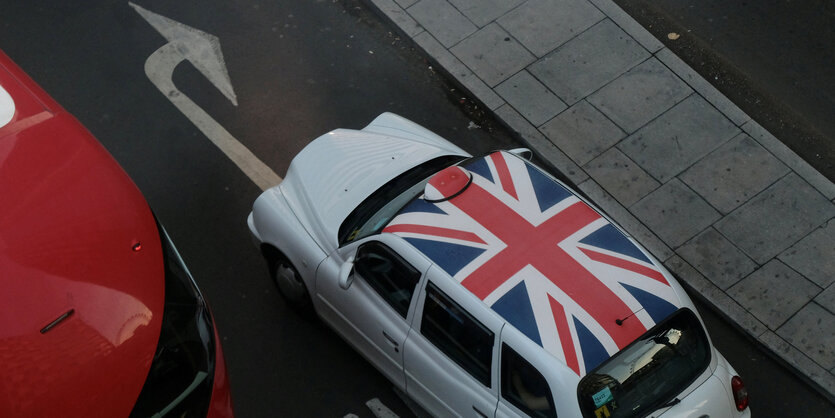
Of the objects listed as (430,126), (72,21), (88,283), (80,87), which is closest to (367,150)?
(430,126)

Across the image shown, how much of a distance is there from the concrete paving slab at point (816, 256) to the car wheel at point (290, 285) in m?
4.19

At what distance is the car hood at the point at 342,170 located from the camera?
24.5 ft

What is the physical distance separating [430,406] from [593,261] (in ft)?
5.42

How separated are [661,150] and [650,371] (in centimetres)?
A: 351

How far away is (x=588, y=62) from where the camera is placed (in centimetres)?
998

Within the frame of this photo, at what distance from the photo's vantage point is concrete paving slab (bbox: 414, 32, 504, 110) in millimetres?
9758

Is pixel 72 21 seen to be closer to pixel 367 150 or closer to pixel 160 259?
pixel 367 150

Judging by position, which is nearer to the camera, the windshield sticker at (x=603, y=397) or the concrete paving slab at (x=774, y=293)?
the windshield sticker at (x=603, y=397)

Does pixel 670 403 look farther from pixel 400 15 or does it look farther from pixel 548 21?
pixel 400 15

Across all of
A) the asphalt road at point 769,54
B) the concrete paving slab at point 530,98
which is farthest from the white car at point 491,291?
the asphalt road at point 769,54

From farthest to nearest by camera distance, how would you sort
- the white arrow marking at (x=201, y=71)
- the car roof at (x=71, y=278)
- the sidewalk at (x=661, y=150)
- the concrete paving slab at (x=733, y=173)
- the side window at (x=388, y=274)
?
the white arrow marking at (x=201, y=71)
the concrete paving slab at (x=733, y=173)
the sidewalk at (x=661, y=150)
the side window at (x=388, y=274)
the car roof at (x=71, y=278)

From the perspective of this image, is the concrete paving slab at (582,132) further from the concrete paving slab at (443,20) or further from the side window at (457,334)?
the side window at (457,334)

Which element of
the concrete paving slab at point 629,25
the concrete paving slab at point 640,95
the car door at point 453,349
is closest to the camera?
the car door at point 453,349

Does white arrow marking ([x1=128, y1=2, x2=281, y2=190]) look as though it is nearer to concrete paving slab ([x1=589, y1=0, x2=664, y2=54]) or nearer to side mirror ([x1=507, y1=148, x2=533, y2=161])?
side mirror ([x1=507, y1=148, x2=533, y2=161])
